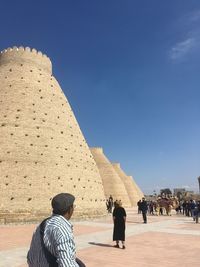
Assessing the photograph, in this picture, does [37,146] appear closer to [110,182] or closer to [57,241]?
[57,241]

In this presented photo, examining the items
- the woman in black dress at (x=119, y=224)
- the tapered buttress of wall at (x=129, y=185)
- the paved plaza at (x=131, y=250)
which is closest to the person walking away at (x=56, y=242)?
the paved plaza at (x=131, y=250)

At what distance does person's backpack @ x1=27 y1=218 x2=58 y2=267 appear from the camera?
8.67 feet

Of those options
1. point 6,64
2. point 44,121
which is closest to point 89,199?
point 44,121

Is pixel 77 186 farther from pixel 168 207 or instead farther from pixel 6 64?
pixel 6 64

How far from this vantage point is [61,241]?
2602 millimetres

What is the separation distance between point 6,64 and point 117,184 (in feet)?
74.9

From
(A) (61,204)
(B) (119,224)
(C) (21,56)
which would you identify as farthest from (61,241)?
(C) (21,56)

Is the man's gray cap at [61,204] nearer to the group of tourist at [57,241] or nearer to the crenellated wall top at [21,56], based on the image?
the group of tourist at [57,241]

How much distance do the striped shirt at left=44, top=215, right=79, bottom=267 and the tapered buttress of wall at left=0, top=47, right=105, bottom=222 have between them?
15.7m

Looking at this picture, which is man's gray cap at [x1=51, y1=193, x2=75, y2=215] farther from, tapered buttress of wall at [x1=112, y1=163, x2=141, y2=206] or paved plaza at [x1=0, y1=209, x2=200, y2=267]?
tapered buttress of wall at [x1=112, y1=163, x2=141, y2=206]

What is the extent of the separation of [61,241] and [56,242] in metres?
0.04

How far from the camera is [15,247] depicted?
988 cm

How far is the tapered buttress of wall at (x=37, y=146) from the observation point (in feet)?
60.3

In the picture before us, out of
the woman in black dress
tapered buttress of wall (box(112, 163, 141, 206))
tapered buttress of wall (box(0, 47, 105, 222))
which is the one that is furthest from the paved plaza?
tapered buttress of wall (box(112, 163, 141, 206))
